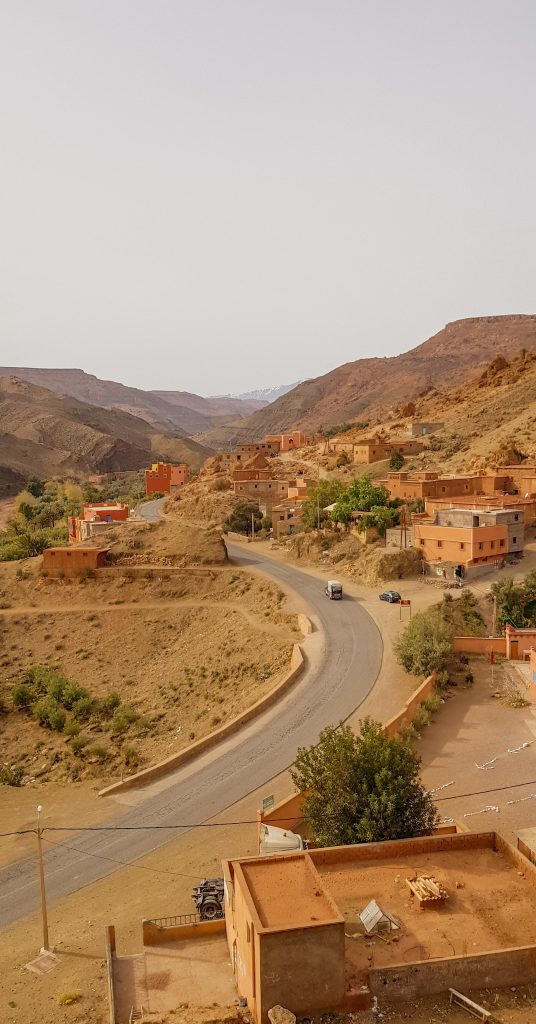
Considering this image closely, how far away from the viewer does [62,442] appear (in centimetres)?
11800

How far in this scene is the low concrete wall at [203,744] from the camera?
1842 centimetres

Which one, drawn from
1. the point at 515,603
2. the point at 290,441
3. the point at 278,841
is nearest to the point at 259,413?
the point at 290,441

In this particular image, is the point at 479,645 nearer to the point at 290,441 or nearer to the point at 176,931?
the point at 176,931

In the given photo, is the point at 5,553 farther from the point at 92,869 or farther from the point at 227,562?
the point at 92,869

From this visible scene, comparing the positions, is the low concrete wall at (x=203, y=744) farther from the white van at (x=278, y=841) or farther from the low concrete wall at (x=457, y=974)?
the low concrete wall at (x=457, y=974)

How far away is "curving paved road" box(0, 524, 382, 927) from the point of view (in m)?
14.6

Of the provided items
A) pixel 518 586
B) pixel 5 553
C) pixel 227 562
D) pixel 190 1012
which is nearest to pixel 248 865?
pixel 190 1012

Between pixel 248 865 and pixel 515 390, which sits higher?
pixel 515 390

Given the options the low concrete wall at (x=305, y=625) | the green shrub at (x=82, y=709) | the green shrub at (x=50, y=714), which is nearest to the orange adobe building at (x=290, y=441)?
the low concrete wall at (x=305, y=625)

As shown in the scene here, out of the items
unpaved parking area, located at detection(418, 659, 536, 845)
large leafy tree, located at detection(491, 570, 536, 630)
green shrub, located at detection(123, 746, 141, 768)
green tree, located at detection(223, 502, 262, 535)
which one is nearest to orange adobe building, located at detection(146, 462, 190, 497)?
green tree, located at detection(223, 502, 262, 535)

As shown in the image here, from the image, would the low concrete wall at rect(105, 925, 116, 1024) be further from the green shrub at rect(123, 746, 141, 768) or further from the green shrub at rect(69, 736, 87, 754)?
the green shrub at rect(69, 736, 87, 754)

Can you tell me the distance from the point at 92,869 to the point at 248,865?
5.57m

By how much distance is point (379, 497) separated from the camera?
40438mm

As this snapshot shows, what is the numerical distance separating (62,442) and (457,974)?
115312 millimetres
